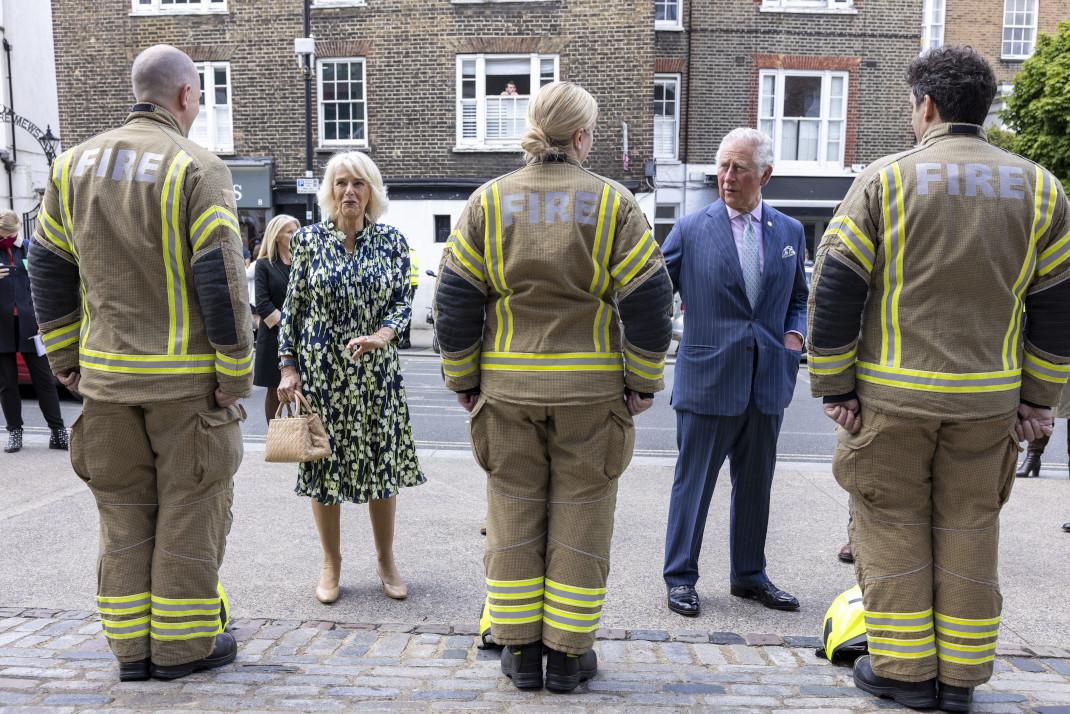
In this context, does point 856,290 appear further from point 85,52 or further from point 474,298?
point 85,52

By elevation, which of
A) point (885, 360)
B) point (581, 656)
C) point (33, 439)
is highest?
point (885, 360)

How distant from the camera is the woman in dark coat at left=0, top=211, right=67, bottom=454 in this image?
7215mm

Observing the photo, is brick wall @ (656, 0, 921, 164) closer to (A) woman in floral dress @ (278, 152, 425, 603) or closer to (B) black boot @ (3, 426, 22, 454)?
(B) black boot @ (3, 426, 22, 454)

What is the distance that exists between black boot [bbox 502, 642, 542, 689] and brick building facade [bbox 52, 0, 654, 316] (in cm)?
1626

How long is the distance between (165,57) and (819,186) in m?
18.8

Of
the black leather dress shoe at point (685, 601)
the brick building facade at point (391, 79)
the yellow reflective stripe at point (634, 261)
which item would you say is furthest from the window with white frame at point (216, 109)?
the yellow reflective stripe at point (634, 261)

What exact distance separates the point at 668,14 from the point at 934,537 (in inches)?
756

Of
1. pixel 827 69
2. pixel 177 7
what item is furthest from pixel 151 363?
pixel 827 69

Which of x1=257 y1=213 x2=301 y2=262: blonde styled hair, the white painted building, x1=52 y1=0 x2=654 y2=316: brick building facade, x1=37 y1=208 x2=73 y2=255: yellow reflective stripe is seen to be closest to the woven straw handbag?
x1=37 y1=208 x2=73 y2=255: yellow reflective stripe

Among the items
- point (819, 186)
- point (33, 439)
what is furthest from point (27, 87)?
point (819, 186)

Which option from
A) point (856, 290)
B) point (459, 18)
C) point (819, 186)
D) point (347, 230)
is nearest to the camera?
point (856, 290)

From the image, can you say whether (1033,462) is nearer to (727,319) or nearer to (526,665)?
(727,319)

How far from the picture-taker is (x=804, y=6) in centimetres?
1986

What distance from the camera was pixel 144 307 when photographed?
122 inches
